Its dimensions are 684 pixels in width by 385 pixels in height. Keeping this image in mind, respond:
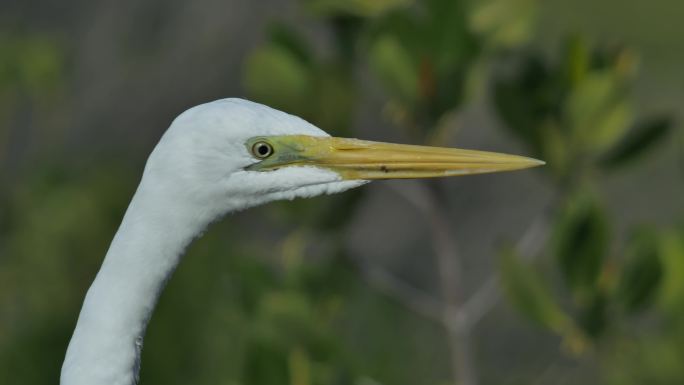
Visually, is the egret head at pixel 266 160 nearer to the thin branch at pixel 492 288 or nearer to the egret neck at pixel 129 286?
the egret neck at pixel 129 286

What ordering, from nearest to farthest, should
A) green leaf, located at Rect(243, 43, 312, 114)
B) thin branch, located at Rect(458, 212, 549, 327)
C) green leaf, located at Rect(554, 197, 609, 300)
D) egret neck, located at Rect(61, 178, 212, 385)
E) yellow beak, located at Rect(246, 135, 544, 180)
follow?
1. egret neck, located at Rect(61, 178, 212, 385)
2. yellow beak, located at Rect(246, 135, 544, 180)
3. green leaf, located at Rect(554, 197, 609, 300)
4. green leaf, located at Rect(243, 43, 312, 114)
5. thin branch, located at Rect(458, 212, 549, 327)

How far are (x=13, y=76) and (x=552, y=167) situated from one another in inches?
77.9

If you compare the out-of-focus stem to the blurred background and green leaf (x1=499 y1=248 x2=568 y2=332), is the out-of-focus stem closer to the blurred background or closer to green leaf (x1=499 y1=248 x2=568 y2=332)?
the blurred background

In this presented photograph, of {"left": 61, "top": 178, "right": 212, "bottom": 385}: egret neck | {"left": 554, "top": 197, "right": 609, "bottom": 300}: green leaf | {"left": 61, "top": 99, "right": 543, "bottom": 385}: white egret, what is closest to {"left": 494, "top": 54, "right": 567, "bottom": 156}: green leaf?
{"left": 554, "top": 197, "right": 609, "bottom": 300}: green leaf

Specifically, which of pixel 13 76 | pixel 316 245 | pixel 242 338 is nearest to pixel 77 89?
pixel 13 76

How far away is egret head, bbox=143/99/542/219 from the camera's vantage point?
1238mm

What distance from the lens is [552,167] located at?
6.49ft

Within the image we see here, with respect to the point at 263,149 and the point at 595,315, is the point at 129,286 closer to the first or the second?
the point at 263,149

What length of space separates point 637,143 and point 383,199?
168cm

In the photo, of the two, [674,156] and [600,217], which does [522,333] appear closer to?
[674,156]

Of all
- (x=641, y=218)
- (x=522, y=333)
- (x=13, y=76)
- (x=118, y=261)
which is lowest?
(x=118, y=261)

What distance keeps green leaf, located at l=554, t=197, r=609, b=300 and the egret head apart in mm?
544

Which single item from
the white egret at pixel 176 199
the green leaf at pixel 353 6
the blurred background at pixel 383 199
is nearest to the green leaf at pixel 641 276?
the blurred background at pixel 383 199

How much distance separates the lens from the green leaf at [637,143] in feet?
6.58
